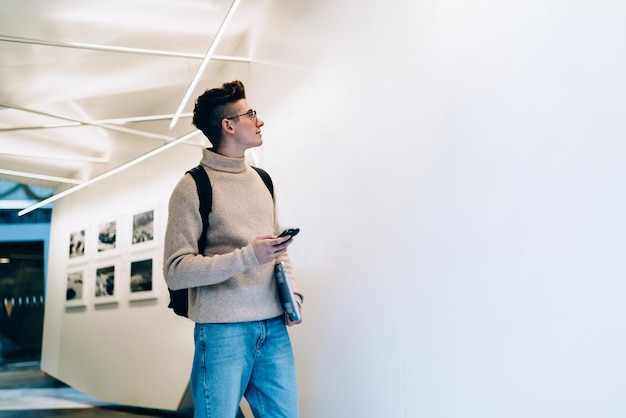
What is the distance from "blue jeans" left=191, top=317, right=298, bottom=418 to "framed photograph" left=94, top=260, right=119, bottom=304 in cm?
186

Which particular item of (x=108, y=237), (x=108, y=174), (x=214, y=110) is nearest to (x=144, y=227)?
(x=108, y=237)

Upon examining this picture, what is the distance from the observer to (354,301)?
7.20 ft

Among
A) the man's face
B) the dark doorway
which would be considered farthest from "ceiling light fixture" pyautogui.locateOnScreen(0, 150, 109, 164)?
the man's face

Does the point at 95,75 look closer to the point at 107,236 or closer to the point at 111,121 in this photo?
A: the point at 111,121

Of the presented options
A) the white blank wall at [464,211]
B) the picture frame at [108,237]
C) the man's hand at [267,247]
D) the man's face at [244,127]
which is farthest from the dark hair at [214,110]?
the picture frame at [108,237]

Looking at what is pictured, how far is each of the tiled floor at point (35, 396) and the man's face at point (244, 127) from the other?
Answer: 188 centimetres

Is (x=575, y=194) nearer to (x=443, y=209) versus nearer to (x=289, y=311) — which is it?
(x=443, y=209)

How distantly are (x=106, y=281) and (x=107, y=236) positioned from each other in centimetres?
26

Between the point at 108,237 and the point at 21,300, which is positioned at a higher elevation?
Answer: the point at 108,237

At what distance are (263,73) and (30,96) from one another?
126 centimetres

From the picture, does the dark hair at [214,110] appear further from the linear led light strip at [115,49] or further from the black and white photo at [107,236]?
the black and white photo at [107,236]

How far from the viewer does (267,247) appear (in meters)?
1.56

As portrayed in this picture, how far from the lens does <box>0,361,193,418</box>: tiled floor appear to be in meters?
2.90

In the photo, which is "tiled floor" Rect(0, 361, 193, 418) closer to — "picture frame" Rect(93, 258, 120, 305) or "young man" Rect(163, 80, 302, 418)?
"picture frame" Rect(93, 258, 120, 305)
